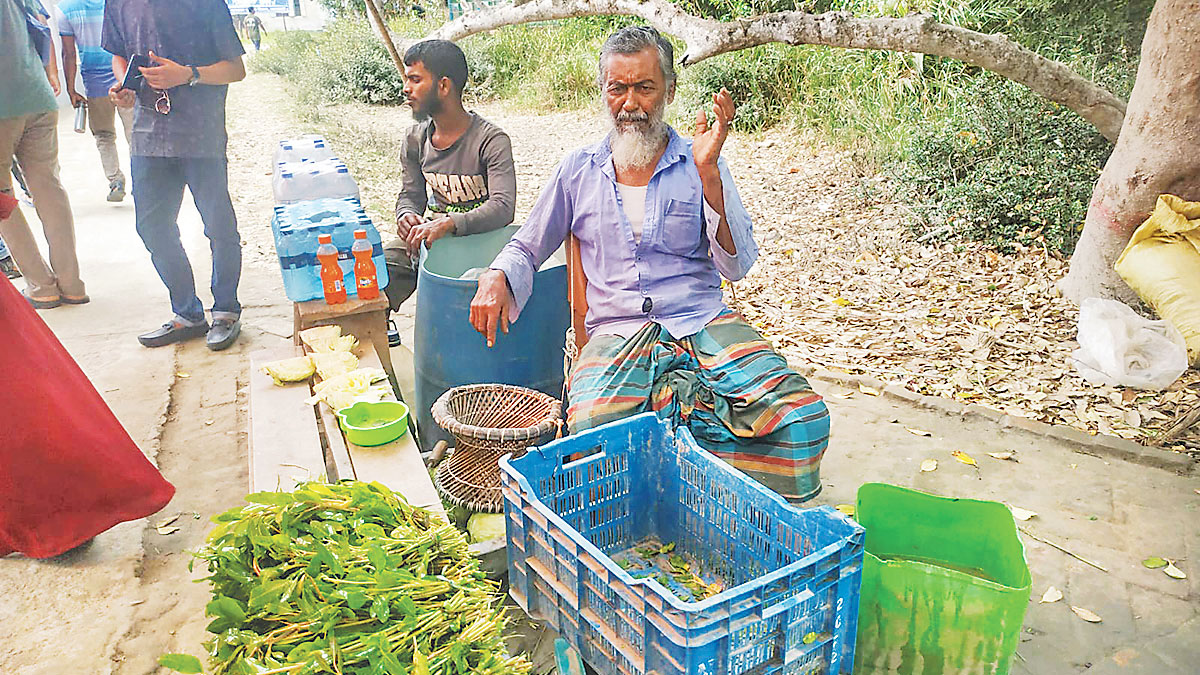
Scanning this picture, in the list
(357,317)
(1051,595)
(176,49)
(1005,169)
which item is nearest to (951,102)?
(1005,169)

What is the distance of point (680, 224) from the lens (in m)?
2.80

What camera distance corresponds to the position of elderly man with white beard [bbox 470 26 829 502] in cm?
259

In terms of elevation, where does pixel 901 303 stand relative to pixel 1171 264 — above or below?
below

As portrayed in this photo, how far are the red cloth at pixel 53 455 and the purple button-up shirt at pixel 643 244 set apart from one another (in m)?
1.33

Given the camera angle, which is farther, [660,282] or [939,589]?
[660,282]

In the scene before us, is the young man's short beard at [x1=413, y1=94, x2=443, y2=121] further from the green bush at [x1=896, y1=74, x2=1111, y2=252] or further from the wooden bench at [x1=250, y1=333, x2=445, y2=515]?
the green bush at [x1=896, y1=74, x2=1111, y2=252]

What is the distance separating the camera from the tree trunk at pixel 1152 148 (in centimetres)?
432

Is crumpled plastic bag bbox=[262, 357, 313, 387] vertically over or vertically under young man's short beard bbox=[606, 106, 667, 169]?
under

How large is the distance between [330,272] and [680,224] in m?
1.49

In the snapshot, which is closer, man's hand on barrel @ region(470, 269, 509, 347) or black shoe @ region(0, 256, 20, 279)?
man's hand on barrel @ region(470, 269, 509, 347)

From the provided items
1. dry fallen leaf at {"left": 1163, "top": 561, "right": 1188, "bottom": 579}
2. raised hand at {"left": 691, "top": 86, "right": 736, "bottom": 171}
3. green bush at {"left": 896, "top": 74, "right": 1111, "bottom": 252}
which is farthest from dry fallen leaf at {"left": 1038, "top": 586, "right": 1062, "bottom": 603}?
green bush at {"left": 896, "top": 74, "right": 1111, "bottom": 252}

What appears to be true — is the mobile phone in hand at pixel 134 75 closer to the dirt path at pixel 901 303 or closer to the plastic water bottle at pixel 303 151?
the plastic water bottle at pixel 303 151

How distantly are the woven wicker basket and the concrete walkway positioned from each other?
2.83 feet

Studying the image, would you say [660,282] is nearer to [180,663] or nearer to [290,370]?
[290,370]
